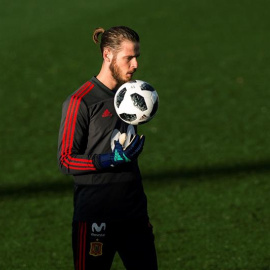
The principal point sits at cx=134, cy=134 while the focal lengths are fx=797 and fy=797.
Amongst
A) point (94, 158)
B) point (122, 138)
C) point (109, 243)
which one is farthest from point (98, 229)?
point (122, 138)

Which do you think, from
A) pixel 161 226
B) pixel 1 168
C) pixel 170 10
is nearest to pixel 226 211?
pixel 161 226

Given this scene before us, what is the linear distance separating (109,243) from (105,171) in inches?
19.7

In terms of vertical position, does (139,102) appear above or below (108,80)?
below

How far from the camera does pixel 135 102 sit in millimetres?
5426

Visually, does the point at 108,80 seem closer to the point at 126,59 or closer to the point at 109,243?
the point at 126,59

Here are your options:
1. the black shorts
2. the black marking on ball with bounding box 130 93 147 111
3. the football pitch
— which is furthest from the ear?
the football pitch

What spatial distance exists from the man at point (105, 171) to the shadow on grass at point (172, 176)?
5778 mm

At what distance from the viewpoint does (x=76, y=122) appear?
17.1 ft

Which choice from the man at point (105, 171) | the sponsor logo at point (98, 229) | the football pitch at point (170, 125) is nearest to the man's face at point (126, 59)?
the man at point (105, 171)

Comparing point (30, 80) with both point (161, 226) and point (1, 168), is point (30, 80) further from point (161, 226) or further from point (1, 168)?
point (161, 226)

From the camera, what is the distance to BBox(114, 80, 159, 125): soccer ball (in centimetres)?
531

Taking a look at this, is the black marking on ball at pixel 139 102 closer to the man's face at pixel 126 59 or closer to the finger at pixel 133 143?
the man's face at pixel 126 59

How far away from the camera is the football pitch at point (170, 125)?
363 inches

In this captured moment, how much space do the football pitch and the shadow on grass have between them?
0.03 meters
